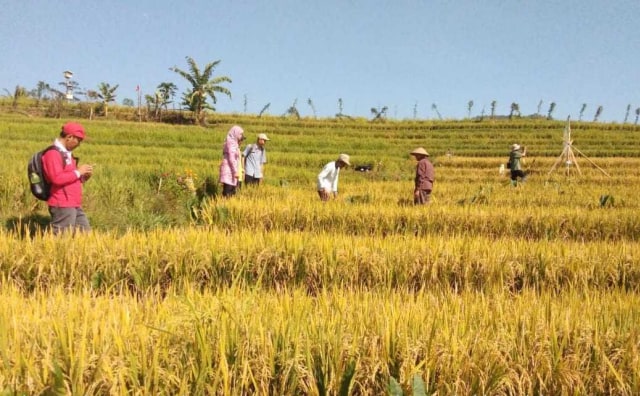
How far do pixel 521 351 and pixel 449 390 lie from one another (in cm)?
51

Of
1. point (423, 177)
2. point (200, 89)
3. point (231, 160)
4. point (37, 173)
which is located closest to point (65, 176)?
point (37, 173)

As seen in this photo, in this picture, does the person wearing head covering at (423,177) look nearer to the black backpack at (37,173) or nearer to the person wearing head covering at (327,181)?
the person wearing head covering at (327,181)

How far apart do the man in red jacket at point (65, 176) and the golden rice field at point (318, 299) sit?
0.29 meters

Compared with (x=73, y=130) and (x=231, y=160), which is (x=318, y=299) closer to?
(x=73, y=130)

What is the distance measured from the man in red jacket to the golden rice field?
0.29m

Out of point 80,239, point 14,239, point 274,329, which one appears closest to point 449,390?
point 274,329

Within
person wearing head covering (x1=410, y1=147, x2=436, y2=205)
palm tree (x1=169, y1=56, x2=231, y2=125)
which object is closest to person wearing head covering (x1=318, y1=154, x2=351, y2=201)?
person wearing head covering (x1=410, y1=147, x2=436, y2=205)

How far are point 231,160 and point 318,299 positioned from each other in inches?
220

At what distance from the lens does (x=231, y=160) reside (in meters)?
7.98

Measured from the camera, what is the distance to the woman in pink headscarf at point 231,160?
25.6 feet

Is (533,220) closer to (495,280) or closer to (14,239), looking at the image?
(495,280)

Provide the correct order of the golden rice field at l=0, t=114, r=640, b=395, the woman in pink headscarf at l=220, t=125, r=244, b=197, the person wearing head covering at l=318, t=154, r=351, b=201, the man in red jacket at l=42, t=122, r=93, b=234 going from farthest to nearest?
the person wearing head covering at l=318, t=154, r=351, b=201
the woman in pink headscarf at l=220, t=125, r=244, b=197
the man in red jacket at l=42, t=122, r=93, b=234
the golden rice field at l=0, t=114, r=640, b=395

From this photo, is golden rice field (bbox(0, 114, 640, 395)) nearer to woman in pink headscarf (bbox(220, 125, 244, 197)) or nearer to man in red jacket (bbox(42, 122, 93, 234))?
man in red jacket (bbox(42, 122, 93, 234))

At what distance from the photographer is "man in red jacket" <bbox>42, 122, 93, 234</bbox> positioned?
434 centimetres
